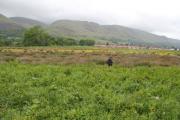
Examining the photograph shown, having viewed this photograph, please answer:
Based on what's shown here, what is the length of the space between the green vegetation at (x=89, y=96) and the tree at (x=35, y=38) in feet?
403

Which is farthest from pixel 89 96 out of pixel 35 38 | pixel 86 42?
pixel 86 42

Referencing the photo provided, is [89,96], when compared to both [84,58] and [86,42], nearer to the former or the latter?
[84,58]

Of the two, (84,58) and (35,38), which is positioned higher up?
(35,38)

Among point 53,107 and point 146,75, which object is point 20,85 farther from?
point 146,75

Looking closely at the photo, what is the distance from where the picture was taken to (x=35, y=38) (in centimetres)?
14738

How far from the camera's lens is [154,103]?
1658 centimetres

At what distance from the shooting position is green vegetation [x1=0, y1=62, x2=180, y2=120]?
1482 cm

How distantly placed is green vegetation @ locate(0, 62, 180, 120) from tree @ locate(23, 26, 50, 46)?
122890 mm

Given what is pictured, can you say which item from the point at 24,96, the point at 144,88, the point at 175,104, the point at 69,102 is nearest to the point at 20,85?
the point at 24,96

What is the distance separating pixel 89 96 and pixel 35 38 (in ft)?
433

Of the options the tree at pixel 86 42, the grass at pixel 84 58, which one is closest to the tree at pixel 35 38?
the tree at pixel 86 42

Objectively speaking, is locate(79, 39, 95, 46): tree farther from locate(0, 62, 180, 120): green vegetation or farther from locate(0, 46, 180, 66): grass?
locate(0, 62, 180, 120): green vegetation

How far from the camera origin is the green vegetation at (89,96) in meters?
14.8

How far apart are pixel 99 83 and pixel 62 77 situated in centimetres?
290
